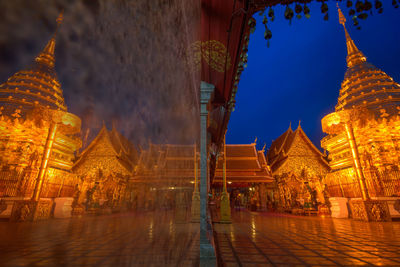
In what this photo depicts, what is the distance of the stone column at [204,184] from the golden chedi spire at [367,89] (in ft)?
41.7

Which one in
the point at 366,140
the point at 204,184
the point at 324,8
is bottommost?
the point at 204,184

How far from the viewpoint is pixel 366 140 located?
10.2 m

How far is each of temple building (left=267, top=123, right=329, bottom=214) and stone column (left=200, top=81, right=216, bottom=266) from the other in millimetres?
11321

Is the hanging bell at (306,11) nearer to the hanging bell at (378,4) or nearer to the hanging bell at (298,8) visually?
the hanging bell at (298,8)

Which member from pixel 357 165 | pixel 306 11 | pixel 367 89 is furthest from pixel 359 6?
pixel 367 89

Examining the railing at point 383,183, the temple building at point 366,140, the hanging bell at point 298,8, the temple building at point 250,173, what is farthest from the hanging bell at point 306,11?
the temple building at point 250,173

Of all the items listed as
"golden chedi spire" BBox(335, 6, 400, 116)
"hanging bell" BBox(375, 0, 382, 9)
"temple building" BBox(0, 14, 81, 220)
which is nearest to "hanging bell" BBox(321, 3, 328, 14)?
"hanging bell" BBox(375, 0, 382, 9)

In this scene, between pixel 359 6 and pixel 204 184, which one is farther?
pixel 204 184

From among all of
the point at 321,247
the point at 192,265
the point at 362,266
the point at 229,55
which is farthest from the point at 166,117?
the point at 321,247

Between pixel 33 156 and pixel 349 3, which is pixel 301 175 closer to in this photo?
pixel 349 3

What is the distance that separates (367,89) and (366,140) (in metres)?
5.07

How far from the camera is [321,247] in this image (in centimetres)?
315

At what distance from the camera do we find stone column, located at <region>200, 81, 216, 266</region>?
2.01m

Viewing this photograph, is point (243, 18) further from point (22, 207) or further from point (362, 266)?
point (22, 207)
